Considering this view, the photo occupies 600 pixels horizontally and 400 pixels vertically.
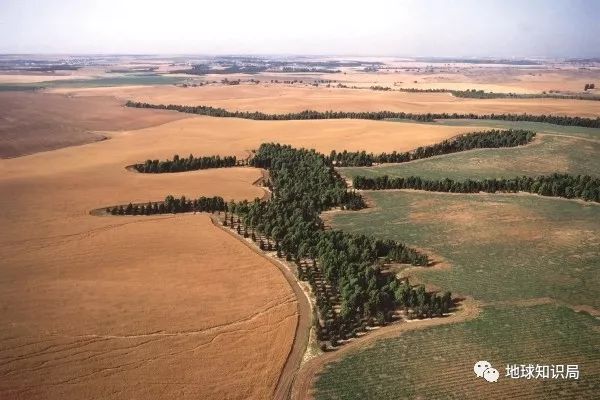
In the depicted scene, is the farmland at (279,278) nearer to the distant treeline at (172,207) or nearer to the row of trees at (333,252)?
the row of trees at (333,252)

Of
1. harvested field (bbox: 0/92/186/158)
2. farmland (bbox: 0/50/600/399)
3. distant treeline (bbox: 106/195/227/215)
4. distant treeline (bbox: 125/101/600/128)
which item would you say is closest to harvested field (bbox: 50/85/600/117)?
distant treeline (bbox: 125/101/600/128)

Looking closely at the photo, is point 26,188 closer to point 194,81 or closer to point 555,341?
point 555,341

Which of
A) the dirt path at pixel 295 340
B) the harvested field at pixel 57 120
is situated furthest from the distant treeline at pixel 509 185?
the harvested field at pixel 57 120

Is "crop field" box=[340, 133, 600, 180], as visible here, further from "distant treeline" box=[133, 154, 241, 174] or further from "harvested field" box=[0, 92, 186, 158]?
"harvested field" box=[0, 92, 186, 158]

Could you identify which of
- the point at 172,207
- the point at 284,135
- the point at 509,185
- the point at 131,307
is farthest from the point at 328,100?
the point at 131,307

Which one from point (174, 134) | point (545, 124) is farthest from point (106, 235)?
point (545, 124)

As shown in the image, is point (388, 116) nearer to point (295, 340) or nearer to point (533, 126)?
point (533, 126)

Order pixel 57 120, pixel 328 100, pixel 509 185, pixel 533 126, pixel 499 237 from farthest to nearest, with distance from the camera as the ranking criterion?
pixel 328 100
pixel 57 120
pixel 533 126
pixel 509 185
pixel 499 237
